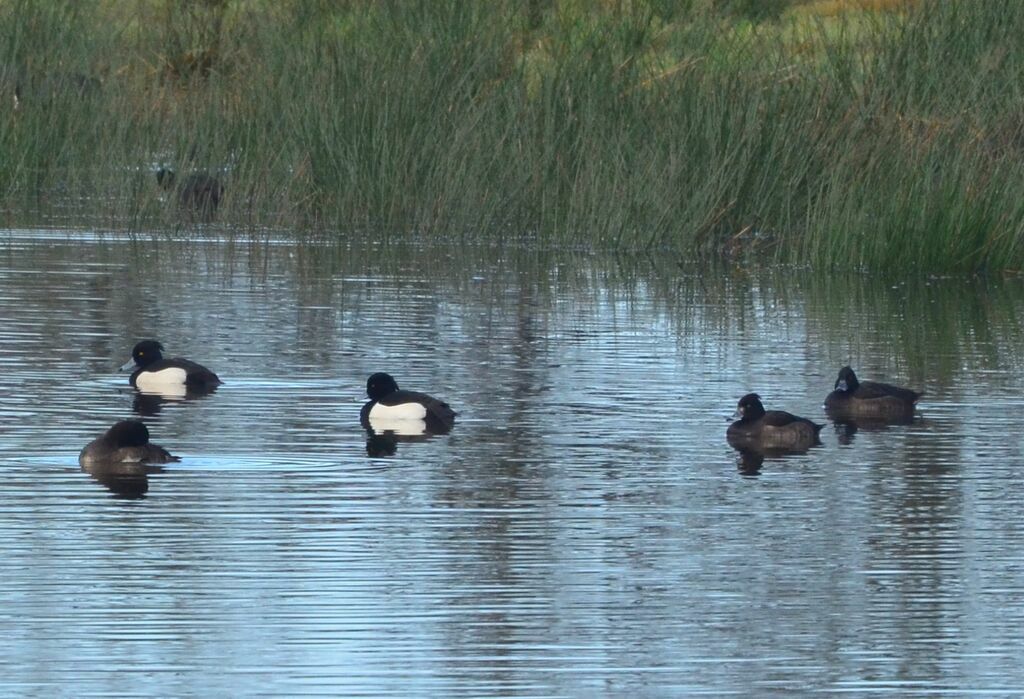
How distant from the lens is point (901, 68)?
20031 millimetres

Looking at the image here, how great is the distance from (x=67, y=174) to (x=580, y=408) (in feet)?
37.3

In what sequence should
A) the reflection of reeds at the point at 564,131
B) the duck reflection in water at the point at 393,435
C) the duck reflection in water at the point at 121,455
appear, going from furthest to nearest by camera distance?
the reflection of reeds at the point at 564,131 < the duck reflection in water at the point at 393,435 < the duck reflection in water at the point at 121,455

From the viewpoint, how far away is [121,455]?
9711mm

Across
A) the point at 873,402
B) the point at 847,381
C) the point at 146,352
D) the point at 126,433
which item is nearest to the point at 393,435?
the point at 126,433

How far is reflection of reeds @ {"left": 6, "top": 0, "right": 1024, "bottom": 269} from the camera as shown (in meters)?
19.1

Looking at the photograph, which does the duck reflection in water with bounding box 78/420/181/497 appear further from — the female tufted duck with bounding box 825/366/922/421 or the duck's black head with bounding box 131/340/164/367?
the female tufted duck with bounding box 825/366/922/421

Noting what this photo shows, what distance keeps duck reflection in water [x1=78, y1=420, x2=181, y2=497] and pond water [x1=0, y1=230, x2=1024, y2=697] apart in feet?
0.33

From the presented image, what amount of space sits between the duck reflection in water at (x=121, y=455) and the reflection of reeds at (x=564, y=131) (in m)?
9.77

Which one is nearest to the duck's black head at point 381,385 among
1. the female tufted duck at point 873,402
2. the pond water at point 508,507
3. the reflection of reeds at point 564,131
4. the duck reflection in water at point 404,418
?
the duck reflection in water at point 404,418

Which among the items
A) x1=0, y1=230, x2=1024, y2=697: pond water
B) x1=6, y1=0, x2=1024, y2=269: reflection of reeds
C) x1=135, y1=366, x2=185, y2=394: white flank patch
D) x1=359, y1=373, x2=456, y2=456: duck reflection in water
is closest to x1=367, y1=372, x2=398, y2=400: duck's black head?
x1=359, y1=373, x2=456, y2=456: duck reflection in water

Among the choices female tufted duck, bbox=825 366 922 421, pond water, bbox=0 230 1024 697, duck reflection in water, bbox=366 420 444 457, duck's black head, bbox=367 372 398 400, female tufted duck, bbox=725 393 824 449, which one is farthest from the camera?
female tufted duck, bbox=825 366 922 421

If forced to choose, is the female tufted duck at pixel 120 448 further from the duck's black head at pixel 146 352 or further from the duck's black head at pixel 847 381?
the duck's black head at pixel 847 381

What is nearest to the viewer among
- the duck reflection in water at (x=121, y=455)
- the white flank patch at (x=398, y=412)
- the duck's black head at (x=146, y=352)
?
the duck reflection in water at (x=121, y=455)

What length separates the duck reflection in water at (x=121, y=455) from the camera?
31.6ft
